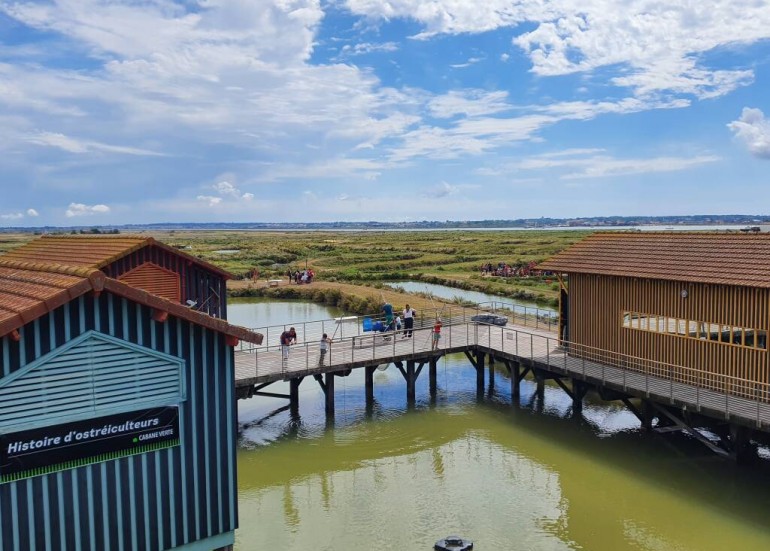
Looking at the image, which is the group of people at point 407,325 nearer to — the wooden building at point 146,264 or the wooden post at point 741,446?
the wooden building at point 146,264

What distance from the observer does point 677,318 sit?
749 inches

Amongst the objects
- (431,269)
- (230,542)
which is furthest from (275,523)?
(431,269)

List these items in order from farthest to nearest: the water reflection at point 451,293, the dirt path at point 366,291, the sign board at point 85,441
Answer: the water reflection at point 451,293, the dirt path at point 366,291, the sign board at point 85,441

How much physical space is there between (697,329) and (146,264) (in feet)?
50.0

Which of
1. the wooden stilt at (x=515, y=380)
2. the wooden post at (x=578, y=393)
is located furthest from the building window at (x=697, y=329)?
the wooden stilt at (x=515, y=380)

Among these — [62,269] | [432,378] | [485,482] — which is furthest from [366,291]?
[62,269]

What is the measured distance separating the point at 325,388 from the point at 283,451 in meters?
3.11

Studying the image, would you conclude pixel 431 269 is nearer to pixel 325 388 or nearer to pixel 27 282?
pixel 325 388

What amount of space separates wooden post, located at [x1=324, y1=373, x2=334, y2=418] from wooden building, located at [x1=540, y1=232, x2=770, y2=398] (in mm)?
7945

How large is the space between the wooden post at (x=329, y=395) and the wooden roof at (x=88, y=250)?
462 centimetres

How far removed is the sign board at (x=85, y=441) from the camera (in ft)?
26.8

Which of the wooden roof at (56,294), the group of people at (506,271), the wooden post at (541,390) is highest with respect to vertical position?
the wooden roof at (56,294)

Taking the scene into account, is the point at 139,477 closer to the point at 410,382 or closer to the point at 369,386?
the point at 369,386

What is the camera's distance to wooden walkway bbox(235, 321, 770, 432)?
1700 cm
